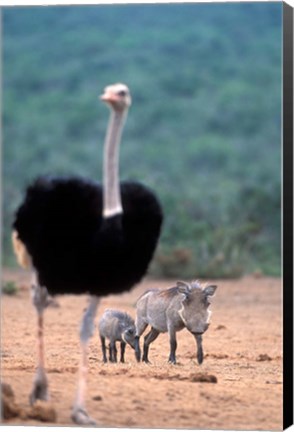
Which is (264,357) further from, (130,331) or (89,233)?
(89,233)

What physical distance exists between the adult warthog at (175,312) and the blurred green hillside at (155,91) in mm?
19538

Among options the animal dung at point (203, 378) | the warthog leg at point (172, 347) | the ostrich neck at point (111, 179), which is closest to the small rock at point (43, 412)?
the animal dung at point (203, 378)

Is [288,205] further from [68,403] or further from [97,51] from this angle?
[97,51]

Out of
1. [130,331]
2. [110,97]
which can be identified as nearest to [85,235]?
[110,97]

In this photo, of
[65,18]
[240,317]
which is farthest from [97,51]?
[240,317]

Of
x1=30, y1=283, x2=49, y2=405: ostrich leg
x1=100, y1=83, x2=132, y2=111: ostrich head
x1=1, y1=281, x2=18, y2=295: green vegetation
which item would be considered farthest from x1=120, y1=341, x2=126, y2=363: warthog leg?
x1=1, y1=281, x2=18, y2=295: green vegetation

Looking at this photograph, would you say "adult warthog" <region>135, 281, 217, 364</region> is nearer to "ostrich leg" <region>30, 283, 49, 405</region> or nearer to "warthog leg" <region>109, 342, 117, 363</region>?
"warthog leg" <region>109, 342, 117, 363</region>

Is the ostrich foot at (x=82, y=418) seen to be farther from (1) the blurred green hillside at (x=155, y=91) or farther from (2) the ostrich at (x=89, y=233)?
(1) the blurred green hillside at (x=155, y=91)

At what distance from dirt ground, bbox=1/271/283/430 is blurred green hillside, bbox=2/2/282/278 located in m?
17.3

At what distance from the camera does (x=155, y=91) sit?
1574 inches

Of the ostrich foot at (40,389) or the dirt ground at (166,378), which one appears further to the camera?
the ostrich foot at (40,389)

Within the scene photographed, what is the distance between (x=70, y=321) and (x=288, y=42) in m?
6.32

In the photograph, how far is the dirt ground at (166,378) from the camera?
8.62m

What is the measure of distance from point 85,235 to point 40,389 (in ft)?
3.45
